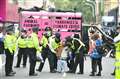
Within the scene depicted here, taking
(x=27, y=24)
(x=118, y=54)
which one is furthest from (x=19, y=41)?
(x=27, y=24)

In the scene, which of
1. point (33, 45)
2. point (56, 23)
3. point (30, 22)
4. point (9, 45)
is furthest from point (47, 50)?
point (56, 23)

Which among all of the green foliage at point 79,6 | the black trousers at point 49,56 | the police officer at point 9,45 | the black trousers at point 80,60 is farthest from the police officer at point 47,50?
the green foliage at point 79,6

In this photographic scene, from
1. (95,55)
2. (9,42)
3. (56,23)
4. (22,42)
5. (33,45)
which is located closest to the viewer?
(9,42)

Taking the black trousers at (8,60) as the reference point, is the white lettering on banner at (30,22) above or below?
above

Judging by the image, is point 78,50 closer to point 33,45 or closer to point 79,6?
point 33,45

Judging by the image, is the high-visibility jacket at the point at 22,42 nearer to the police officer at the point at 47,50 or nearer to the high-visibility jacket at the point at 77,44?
the police officer at the point at 47,50

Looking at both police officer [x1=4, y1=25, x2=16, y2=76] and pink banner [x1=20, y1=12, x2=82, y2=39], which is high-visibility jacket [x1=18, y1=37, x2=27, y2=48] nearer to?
police officer [x1=4, y1=25, x2=16, y2=76]

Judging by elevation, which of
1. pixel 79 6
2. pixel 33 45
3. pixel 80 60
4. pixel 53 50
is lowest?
pixel 80 60

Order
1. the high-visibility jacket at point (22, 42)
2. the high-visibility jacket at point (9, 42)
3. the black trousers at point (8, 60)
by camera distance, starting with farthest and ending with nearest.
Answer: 1. the high-visibility jacket at point (22, 42)
2. the black trousers at point (8, 60)
3. the high-visibility jacket at point (9, 42)

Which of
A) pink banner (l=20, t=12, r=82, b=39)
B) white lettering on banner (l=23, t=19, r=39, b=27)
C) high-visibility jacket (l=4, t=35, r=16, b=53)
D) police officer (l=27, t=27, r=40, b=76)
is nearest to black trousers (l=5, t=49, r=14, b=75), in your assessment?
high-visibility jacket (l=4, t=35, r=16, b=53)

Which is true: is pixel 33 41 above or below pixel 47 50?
above

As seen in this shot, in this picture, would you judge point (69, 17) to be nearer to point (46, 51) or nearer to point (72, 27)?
point (72, 27)

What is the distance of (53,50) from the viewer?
22.3 m

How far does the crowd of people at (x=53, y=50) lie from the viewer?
806 inches
